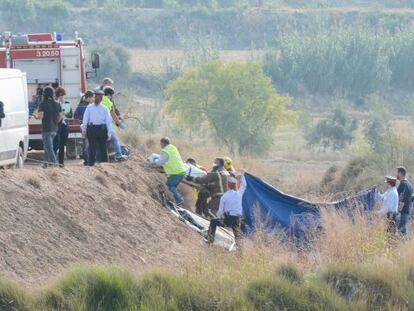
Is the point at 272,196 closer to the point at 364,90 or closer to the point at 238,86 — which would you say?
the point at 238,86

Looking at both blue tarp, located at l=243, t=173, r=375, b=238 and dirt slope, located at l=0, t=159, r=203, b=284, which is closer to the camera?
dirt slope, located at l=0, t=159, r=203, b=284

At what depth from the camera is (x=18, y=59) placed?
112 feet

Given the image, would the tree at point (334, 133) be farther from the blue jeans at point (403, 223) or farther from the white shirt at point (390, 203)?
the white shirt at point (390, 203)

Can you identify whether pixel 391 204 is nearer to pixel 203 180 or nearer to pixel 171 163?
pixel 203 180

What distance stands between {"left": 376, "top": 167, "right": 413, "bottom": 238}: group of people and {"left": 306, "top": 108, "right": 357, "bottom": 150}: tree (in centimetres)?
5925

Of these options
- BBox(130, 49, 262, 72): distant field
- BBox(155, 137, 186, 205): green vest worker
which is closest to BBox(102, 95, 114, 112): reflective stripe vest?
BBox(155, 137, 186, 205): green vest worker

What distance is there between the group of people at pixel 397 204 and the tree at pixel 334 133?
59.3 meters

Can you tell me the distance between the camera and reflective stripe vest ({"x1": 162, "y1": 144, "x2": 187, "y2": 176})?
2973cm

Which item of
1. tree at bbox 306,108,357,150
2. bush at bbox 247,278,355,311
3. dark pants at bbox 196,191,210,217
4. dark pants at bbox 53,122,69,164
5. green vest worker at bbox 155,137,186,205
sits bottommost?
tree at bbox 306,108,357,150

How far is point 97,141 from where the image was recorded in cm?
2714

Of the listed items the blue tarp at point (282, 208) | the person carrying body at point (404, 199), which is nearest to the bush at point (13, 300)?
the blue tarp at point (282, 208)

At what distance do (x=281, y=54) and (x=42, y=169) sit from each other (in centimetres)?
9491

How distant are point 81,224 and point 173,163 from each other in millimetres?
6363

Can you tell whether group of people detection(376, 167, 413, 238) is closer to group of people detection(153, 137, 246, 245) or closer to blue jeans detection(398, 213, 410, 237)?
blue jeans detection(398, 213, 410, 237)
